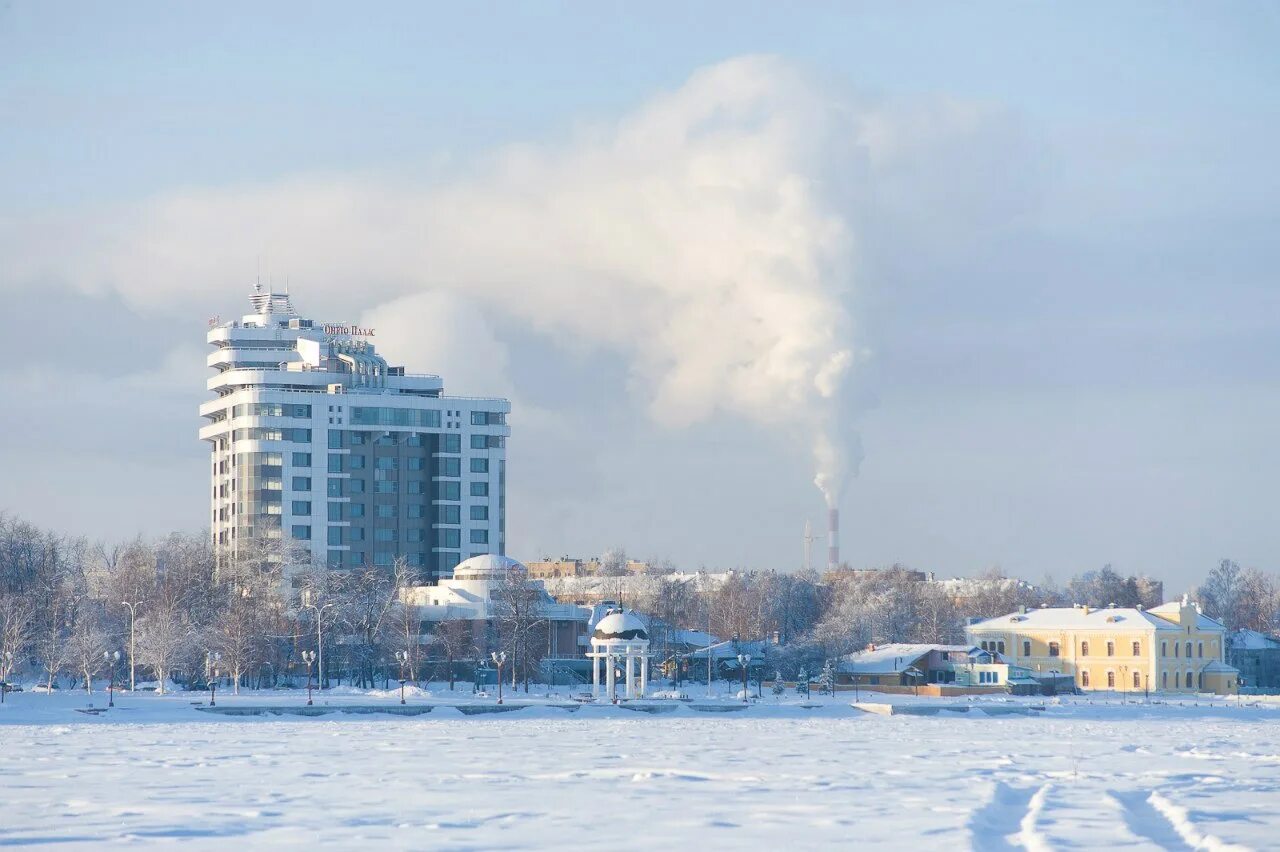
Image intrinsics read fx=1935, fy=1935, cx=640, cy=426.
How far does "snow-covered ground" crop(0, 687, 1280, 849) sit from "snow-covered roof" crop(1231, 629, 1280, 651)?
292ft

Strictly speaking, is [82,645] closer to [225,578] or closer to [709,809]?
[225,578]

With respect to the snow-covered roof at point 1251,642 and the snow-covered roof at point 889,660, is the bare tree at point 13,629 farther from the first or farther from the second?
the snow-covered roof at point 1251,642

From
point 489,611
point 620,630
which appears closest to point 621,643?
point 620,630

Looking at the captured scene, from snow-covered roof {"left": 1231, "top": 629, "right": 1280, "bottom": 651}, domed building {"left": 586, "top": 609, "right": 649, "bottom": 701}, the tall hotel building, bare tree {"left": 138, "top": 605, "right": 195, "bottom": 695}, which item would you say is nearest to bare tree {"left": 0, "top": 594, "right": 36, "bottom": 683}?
bare tree {"left": 138, "top": 605, "right": 195, "bottom": 695}

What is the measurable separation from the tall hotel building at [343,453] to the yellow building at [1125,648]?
53519 millimetres

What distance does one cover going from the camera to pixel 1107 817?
133ft

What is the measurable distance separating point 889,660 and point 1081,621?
16.4 meters

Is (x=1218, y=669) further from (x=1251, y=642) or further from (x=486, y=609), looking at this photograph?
(x=486, y=609)

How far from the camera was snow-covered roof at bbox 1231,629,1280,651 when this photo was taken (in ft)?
537

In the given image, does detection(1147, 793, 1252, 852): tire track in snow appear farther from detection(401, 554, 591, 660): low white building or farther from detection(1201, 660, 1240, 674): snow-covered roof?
detection(1201, 660, 1240, 674): snow-covered roof

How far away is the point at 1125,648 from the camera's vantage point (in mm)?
139875

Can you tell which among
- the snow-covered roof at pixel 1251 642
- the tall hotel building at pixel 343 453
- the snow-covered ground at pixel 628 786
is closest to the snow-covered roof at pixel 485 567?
the tall hotel building at pixel 343 453

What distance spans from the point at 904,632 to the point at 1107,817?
13181cm

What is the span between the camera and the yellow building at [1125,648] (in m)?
139
